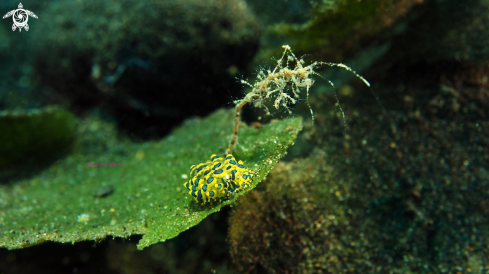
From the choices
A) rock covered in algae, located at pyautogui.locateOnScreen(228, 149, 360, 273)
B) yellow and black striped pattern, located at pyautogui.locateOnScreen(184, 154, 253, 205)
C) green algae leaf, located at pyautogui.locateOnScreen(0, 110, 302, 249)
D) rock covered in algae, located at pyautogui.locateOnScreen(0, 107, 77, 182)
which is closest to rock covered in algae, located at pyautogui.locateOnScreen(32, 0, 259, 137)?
green algae leaf, located at pyautogui.locateOnScreen(0, 110, 302, 249)

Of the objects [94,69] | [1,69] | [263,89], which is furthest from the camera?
[1,69]

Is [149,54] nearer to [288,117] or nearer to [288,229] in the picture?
[288,117]

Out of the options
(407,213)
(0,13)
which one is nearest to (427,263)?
(407,213)

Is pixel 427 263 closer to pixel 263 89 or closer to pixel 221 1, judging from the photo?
pixel 263 89

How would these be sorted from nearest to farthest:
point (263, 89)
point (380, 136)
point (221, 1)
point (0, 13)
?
1. point (263, 89)
2. point (380, 136)
3. point (221, 1)
4. point (0, 13)

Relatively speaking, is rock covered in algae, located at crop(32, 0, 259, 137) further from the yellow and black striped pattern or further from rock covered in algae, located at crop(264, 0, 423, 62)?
the yellow and black striped pattern

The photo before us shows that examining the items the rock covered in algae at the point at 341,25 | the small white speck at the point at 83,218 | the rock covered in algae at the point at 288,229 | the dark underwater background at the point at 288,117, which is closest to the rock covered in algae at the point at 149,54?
the dark underwater background at the point at 288,117
